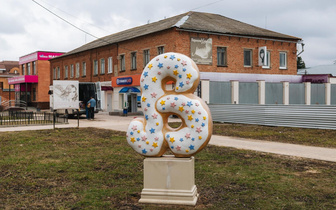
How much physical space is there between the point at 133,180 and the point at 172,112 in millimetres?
2140

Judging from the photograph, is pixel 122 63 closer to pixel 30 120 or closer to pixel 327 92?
pixel 30 120

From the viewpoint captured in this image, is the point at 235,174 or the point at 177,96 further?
the point at 235,174

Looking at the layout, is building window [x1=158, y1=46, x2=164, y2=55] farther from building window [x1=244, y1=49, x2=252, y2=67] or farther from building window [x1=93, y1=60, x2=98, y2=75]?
building window [x1=93, y1=60, x2=98, y2=75]

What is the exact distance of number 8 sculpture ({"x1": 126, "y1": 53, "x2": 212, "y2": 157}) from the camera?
630 cm

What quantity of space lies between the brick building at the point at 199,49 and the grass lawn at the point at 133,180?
62.4 ft

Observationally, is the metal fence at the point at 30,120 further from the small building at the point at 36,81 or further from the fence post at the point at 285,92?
the small building at the point at 36,81

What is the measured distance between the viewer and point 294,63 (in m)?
35.7

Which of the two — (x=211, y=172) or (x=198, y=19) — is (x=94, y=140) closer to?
Result: (x=211, y=172)

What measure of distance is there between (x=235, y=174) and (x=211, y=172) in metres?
0.55

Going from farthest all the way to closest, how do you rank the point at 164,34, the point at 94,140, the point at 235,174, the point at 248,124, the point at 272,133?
the point at 164,34 < the point at 248,124 < the point at 272,133 < the point at 94,140 < the point at 235,174

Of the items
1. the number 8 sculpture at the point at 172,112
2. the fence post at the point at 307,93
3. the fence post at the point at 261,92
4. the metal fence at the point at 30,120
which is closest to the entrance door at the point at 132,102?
the metal fence at the point at 30,120

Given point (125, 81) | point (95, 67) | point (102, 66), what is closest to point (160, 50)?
point (125, 81)

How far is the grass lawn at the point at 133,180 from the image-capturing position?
6.21m

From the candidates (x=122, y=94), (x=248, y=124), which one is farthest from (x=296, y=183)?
(x=122, y=94)
